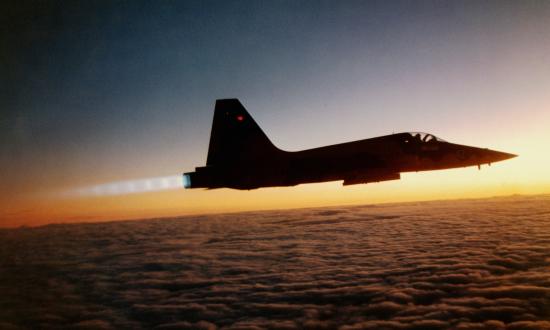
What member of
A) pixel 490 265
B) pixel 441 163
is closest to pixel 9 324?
pixel 441 163

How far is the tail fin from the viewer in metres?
15.4

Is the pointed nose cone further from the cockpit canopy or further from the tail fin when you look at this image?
the tail fin

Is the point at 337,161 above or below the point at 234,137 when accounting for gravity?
below

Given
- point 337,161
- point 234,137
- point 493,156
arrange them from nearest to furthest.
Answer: point 337,161, point 493,156, point 234,137

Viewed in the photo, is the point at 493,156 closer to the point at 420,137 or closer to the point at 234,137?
the point at 420,137

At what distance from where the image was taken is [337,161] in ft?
45.3

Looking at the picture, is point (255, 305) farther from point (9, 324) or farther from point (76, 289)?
point (76, 289)

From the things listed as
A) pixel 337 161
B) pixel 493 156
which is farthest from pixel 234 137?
pixel 493 156

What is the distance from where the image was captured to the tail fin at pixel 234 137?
50.5ft

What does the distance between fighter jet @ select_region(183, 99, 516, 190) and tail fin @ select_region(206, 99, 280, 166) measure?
5cm

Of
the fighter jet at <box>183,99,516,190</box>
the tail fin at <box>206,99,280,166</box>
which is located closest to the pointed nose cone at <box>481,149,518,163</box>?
the fighter jet at <box>183,99,516,190</box>

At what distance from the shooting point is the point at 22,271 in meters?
27.9

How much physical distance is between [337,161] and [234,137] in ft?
18.9

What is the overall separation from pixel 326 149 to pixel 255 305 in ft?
28.1
